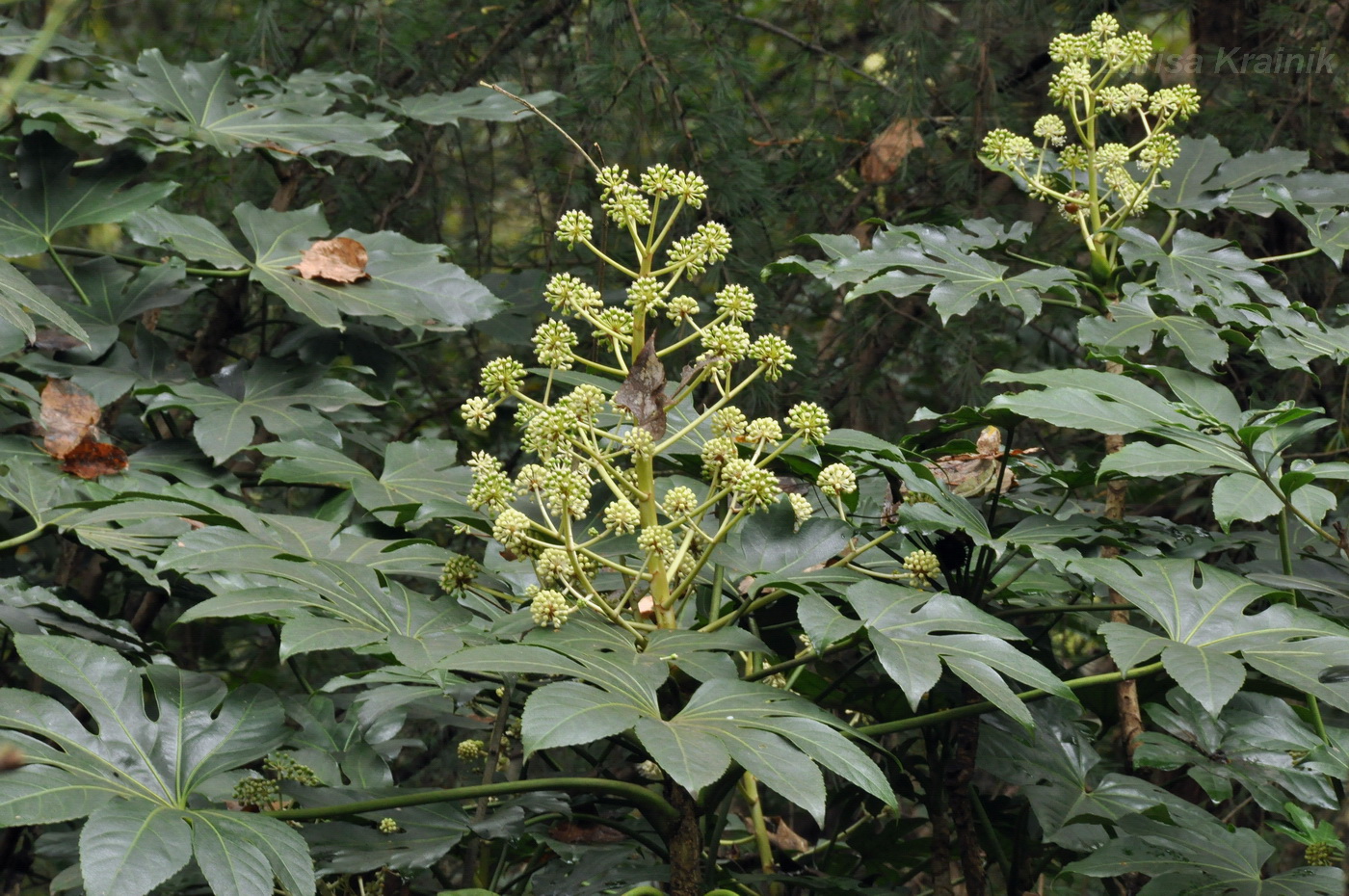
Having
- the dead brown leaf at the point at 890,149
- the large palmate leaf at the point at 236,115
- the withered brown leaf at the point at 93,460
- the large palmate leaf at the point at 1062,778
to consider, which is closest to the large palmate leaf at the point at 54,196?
the large palmate leaf at the point at 236,115

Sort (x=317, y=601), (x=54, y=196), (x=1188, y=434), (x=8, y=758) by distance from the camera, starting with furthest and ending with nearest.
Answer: (x=54, y=196) < (x=1188, y=434) < (x=317, y=601) < (x=8, y=758)

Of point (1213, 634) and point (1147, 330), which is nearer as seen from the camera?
point (1213, 634)

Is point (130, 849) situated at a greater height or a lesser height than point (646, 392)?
lesser

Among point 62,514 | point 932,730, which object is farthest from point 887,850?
point 62,514

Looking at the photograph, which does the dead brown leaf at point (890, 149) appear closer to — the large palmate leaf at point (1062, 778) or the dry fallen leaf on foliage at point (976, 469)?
the dry fallen leaf on foliage at point (976, 469)

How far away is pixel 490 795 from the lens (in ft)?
3.65

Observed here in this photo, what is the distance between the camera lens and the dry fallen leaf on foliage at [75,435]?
1.86 meters

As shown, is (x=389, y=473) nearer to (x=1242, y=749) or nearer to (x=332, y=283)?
(x=332, y=283)

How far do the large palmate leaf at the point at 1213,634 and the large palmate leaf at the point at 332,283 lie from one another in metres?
1.31

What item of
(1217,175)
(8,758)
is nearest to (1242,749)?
(1217,175)

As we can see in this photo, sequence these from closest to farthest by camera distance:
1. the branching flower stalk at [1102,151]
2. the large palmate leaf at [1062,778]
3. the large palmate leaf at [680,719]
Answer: the large palmate leaf at [680,719]
the large palmate leaf at [1062,778]
the branching flower stalk at [1102,151]

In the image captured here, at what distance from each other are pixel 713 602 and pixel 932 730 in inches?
15.3

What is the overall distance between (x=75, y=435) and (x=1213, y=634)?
1673mm

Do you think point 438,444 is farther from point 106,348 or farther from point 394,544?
point 106,348
